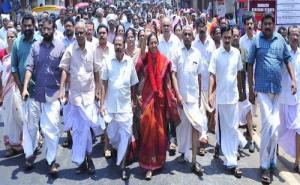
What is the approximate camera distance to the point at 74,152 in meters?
7.06

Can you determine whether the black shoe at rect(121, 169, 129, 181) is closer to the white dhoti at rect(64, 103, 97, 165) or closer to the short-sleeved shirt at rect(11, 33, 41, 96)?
Answer: the white dhoti at rect(64, 103, 97, 165)

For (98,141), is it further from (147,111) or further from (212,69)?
(212,69)

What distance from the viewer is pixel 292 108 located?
23.8 ft

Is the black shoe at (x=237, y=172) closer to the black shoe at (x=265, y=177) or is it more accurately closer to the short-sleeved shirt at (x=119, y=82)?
the black shoe at (x=265, y=177)

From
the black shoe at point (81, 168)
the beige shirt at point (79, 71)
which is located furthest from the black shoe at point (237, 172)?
the beige shirt at point (79, 71)

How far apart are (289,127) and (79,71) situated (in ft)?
10.4

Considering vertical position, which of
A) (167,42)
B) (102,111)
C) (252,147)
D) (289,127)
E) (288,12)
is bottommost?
(252,147)

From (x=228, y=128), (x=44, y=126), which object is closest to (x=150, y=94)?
(x=228, y=128)

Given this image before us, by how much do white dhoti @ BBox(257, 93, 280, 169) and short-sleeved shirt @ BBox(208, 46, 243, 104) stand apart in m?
0.45

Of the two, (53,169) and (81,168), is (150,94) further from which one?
(53,169)

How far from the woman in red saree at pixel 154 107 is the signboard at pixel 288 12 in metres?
3.19

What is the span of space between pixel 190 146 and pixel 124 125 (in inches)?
44.1

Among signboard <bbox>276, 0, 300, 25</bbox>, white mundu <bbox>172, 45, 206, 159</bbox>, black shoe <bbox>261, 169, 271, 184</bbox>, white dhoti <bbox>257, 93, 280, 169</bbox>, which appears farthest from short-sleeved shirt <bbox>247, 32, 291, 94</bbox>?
signboard <bbox>276, 0, 300, 25</bbox>

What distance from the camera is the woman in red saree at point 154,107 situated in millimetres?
6965
